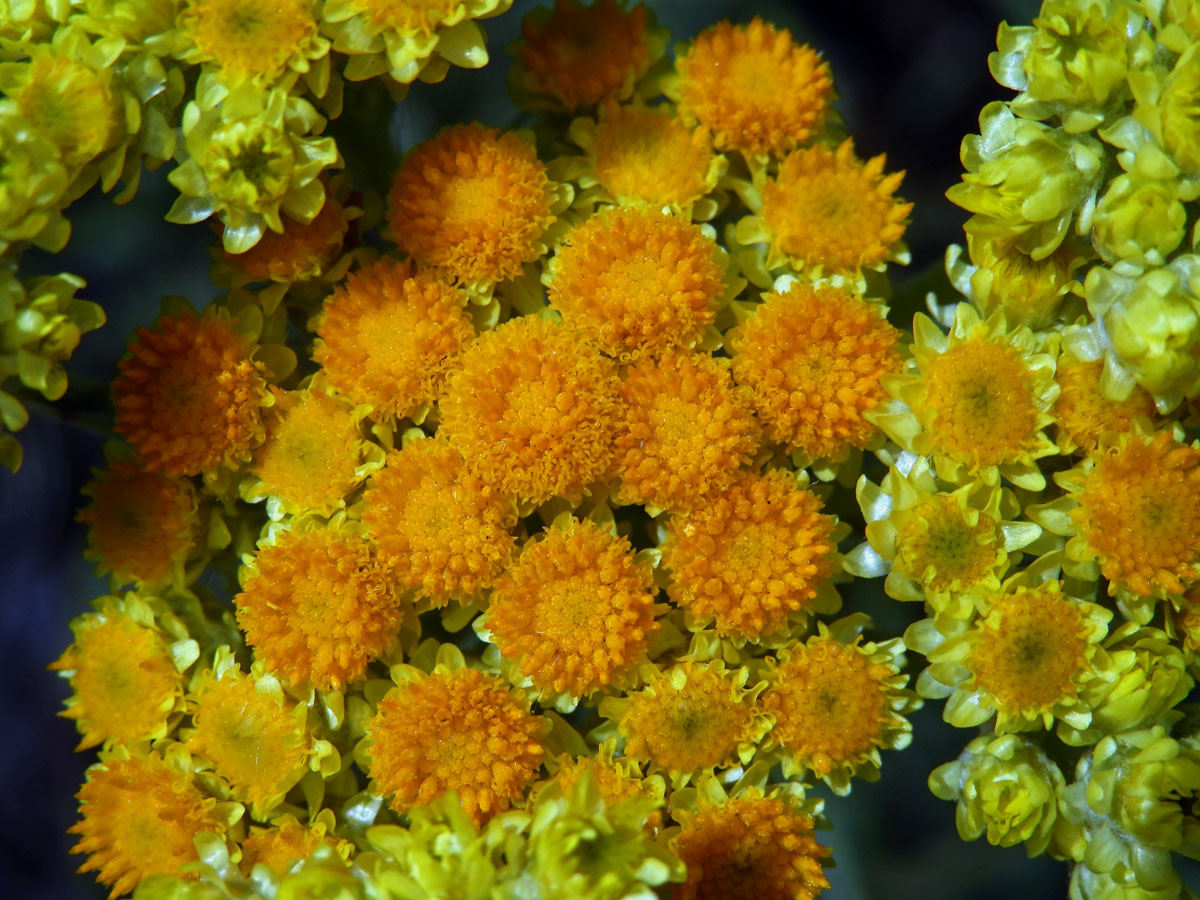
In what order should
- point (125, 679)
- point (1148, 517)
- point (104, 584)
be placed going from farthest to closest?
point (104, 584), point (125, 679), point (1148, 517)

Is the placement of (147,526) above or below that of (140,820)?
above

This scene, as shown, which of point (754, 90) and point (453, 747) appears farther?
point (754, 90)

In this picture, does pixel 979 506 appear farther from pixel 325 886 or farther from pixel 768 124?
pixel 325 886

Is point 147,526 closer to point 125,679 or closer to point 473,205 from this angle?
point 125,679

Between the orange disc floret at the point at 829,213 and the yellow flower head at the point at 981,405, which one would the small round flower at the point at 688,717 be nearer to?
the yellow flower head at the point at 981,405

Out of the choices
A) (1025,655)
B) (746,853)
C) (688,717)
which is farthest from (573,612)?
(1025,655)

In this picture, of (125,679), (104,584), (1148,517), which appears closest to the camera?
(1148,517)

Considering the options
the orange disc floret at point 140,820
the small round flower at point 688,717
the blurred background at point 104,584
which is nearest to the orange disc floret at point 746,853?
the small round flower at point 688,717

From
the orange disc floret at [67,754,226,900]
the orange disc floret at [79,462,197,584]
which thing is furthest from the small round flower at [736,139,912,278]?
the orange disc floret at [67,754,226,900]
